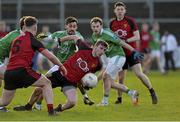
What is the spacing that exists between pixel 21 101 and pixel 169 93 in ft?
16.1

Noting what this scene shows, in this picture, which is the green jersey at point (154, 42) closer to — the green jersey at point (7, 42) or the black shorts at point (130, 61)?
the black shorts at point (130, 61)

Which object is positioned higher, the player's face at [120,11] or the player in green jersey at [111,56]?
the player's face at [120,11]

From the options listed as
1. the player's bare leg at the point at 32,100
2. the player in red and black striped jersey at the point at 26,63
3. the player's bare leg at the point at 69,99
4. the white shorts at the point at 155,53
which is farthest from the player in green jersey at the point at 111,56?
the white shorts at the point at 155,53

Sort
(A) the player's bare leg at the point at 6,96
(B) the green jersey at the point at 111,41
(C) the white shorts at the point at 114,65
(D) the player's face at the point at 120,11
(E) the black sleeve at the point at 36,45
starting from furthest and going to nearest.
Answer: (D) the player's face at the point at 120,11
(C) the white shorts at the point at 114,65
(B) the green jersey at the point at 111,41
(A) the player's bare leg at the point at 6,96
(E) the black sleeve at the point at 36,45

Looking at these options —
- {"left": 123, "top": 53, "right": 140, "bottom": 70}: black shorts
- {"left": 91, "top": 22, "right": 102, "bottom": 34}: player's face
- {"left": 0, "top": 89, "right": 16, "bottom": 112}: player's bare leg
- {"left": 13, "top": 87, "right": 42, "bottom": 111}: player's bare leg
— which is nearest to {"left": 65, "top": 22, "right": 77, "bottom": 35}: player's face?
{"left": 91, "top": 22, "right": 102, "bottom": 34}: player's face

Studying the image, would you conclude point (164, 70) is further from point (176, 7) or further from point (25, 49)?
point (25, 49)

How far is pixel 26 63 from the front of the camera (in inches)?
486

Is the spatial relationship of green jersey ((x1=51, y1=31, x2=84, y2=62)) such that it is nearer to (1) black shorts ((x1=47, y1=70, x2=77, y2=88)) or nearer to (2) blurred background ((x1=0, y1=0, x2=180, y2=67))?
(1) black shorts ((x1=47, y1=70, x2=77, y2=88))

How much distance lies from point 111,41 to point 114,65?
1.84 feet

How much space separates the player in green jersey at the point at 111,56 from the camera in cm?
1468

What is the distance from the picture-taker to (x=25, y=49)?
12.3 meters

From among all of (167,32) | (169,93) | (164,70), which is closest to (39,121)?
(169,93)

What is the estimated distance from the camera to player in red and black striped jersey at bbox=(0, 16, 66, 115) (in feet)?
40.3

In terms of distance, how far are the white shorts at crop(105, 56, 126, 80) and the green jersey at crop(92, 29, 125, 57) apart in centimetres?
12
